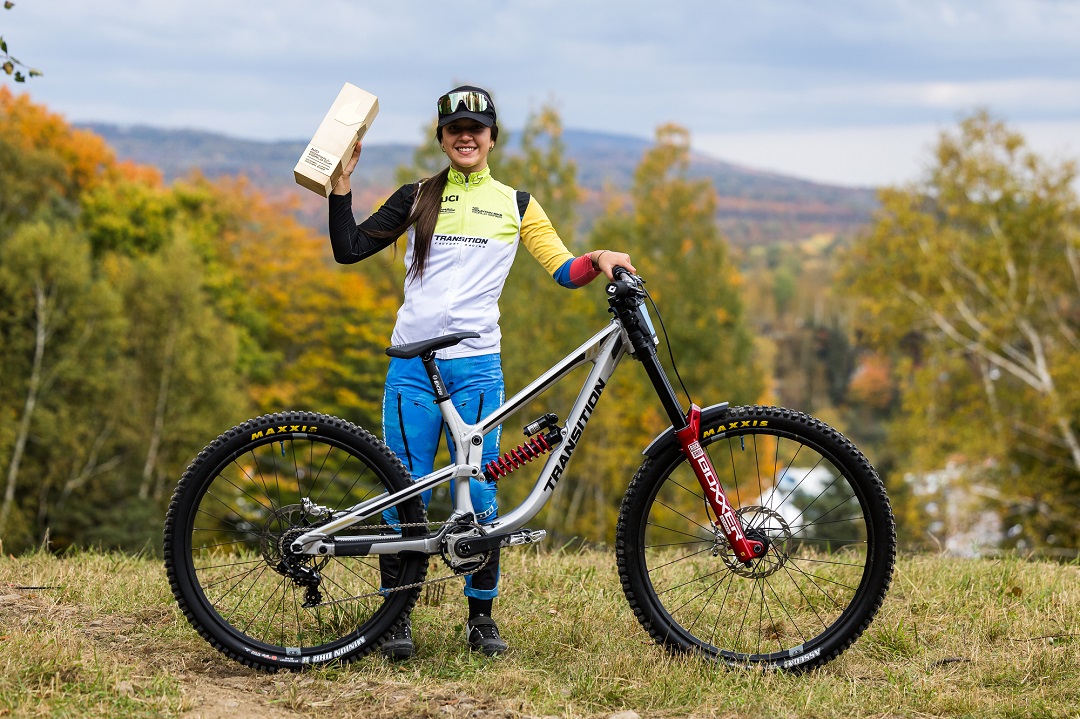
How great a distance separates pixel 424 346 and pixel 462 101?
104 centimetres

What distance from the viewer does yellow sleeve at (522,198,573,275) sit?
4.76 metres

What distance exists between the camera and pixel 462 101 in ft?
15.0

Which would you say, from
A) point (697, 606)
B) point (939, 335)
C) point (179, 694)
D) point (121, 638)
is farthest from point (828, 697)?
point (939, 335)

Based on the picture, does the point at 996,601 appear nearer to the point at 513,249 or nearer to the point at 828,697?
the point at 828,697

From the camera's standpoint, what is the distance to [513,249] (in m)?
4.75

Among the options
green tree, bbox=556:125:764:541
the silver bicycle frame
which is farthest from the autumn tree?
the silver bicycle frame

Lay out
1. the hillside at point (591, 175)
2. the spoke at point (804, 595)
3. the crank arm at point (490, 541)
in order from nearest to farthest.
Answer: the crank arm at point (490, 541) < the spoke at point (804, 595) < the hillside at point (591, 175)

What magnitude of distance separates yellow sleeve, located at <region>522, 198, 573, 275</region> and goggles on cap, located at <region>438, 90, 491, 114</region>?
0.48 meters

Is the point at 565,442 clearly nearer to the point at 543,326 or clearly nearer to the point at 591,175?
the point at 543,326

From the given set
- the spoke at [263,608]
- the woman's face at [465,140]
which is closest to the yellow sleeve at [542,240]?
the woman's face at [465,140]

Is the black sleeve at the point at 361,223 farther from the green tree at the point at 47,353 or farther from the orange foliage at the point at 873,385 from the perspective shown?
the orange foliage at the point at 873,385

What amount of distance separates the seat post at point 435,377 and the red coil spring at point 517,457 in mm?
332

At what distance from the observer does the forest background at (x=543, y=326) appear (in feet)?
97.7

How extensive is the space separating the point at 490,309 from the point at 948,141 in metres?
30.7
